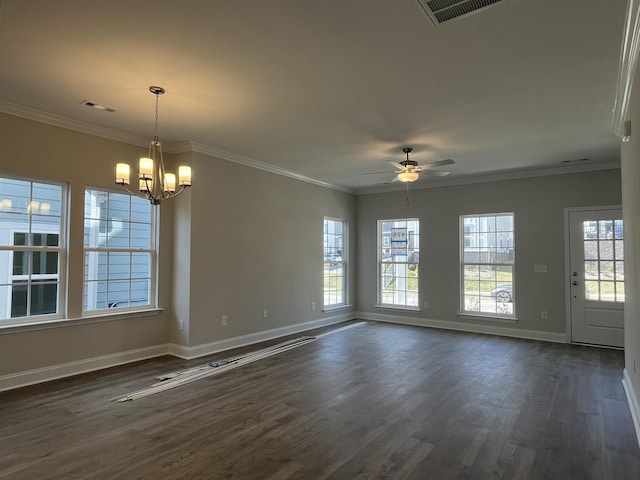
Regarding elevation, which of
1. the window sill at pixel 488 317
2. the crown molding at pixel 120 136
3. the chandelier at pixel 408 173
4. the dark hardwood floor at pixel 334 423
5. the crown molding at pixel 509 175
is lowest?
the dark hardwood floor at pixel 334 423

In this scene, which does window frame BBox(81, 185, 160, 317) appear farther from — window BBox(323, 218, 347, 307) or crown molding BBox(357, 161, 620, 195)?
crown molding BBox(357, 161, 620, 195)

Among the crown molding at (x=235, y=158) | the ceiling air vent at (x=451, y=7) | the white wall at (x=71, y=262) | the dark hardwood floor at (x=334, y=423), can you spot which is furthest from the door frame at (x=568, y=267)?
the white wall at (x=71, y=262)

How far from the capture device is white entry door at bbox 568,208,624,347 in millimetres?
5711

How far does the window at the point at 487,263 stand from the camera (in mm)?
6754

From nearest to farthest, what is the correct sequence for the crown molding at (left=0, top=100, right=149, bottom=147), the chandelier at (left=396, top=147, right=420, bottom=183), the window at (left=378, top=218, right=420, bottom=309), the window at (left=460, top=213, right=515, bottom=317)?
the crown molding at (left=0, top=100, right=149, bottom=147) < the chandelier at (left=396, top=147, right=420, bottom=183) < the window at (left=460, top=213, right=515, bottom=317) < the window at (left=378, top=218, right=420, bottom=309)

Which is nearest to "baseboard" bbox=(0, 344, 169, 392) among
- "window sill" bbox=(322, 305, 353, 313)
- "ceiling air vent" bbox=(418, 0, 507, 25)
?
"window sill" bbox=(322, 305, 353, 313)

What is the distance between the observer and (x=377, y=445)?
2.79 meters

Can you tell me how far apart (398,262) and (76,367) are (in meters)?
5.72

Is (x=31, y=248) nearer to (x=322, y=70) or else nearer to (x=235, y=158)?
(x=235, y=158)

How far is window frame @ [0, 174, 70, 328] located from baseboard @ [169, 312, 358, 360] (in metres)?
1.44

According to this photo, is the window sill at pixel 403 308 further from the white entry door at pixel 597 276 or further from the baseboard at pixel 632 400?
the baseboard at pixel 632 400

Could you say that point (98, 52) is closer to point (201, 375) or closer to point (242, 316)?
point (201, 375)

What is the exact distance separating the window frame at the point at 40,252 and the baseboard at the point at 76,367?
515mm

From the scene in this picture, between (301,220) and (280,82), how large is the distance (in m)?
3.81
